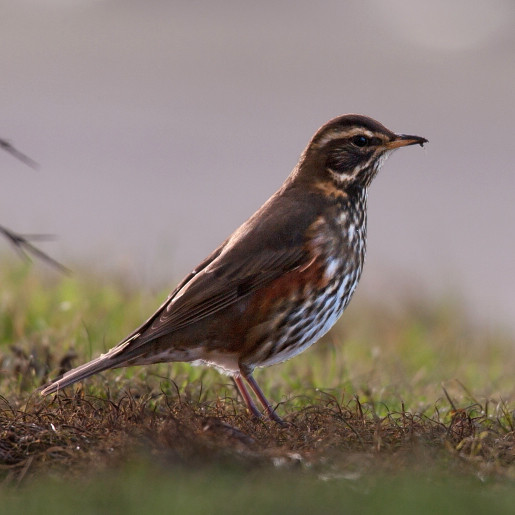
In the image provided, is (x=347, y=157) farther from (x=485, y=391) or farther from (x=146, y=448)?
(x=146, y=448)

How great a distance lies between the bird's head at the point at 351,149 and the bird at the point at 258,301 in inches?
14.1

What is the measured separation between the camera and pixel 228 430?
5.61 m

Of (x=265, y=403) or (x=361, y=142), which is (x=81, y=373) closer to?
(x=265, y=403)

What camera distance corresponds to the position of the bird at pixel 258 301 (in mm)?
7043

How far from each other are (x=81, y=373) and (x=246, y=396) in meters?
1.06

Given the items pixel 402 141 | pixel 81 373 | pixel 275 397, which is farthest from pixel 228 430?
pixel 402 141

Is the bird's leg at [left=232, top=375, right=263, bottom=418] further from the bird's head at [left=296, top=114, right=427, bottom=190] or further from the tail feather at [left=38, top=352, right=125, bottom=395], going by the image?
the bird's head at [left=296, top=114, right=427, bottom=190]

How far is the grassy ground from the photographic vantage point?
14.5 feet

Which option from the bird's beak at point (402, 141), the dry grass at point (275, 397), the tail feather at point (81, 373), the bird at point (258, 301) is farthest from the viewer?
the bird's beak at point (402, 141)

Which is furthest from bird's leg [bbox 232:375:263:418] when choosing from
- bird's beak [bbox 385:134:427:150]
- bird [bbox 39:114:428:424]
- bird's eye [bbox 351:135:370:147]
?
bird's beak [bbox 385:134:427:150]

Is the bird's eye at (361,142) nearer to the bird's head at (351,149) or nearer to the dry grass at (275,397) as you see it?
the bird's head at (351,149)

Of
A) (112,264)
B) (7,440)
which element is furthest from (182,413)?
(112,264)

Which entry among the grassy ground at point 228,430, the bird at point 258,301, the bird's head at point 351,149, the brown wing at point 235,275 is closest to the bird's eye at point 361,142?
the bird's head at point 351,149

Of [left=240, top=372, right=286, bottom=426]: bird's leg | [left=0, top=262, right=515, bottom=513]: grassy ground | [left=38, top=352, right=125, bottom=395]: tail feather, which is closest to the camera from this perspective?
[left=0, top=262, right=515, bottom=513]: grassy ground
